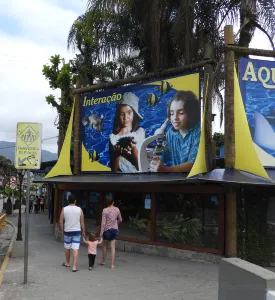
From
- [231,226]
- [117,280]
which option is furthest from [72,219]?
[231,226]

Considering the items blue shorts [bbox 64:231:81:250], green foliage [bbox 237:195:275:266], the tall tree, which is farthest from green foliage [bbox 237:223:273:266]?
the tall tree

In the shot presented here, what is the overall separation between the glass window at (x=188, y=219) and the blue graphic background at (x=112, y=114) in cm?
225

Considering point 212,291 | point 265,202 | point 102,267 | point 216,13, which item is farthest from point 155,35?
point 212,291

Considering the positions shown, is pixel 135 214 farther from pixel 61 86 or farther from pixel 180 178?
pixel 61 86

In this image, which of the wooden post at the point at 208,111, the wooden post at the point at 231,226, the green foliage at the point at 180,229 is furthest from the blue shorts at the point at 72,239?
the wooden post at the point at 208,111

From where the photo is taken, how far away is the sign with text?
322 inches

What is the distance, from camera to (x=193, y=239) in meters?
11.3

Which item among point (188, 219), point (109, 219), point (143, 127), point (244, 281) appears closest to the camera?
point (244, 281)

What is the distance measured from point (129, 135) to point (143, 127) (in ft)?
2.09

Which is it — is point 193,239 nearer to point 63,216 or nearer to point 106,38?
point 63,216

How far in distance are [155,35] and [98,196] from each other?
570 cm

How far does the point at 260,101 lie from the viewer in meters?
→ 11.1

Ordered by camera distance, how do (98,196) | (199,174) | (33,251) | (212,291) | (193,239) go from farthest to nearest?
(98,196) → (33,251) → (193,239) → (199,174) → (212,291)

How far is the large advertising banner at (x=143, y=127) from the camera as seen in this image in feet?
38.7
